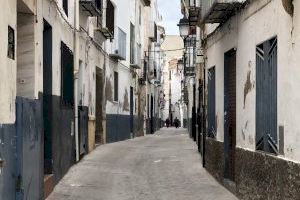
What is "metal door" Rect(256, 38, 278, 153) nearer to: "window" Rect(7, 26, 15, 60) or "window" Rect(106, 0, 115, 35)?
"window" Rect(7, 26, 15, 60)

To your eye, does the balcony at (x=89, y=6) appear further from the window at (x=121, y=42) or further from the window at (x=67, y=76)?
the window at (x=121, y=42)

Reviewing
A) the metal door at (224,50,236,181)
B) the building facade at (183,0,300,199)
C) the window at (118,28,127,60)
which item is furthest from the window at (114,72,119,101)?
the metal door at (224,50,236,181)

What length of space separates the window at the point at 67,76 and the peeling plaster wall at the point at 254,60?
10.6 feet

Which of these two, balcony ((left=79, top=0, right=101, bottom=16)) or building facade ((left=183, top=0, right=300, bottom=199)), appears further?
balcony ((left=79, top=0, right=101, bottom=16))

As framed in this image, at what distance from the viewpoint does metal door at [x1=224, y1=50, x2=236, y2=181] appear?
11.6 metres

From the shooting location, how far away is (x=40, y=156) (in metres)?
9.41

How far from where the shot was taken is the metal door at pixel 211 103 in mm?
13844

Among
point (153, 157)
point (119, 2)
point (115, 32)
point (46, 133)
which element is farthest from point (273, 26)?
point (119, 2)

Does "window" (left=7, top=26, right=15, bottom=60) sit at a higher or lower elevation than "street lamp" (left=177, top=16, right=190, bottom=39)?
lower

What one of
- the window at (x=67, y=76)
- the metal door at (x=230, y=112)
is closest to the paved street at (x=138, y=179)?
the metal door at (x=230, y=112)

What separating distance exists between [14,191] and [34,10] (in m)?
2.96

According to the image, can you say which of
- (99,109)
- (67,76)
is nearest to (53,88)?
(67,76)

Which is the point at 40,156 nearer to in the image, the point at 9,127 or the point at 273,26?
the point at 9,127

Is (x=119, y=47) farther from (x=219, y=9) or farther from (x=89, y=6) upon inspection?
(x=219, y=9)
